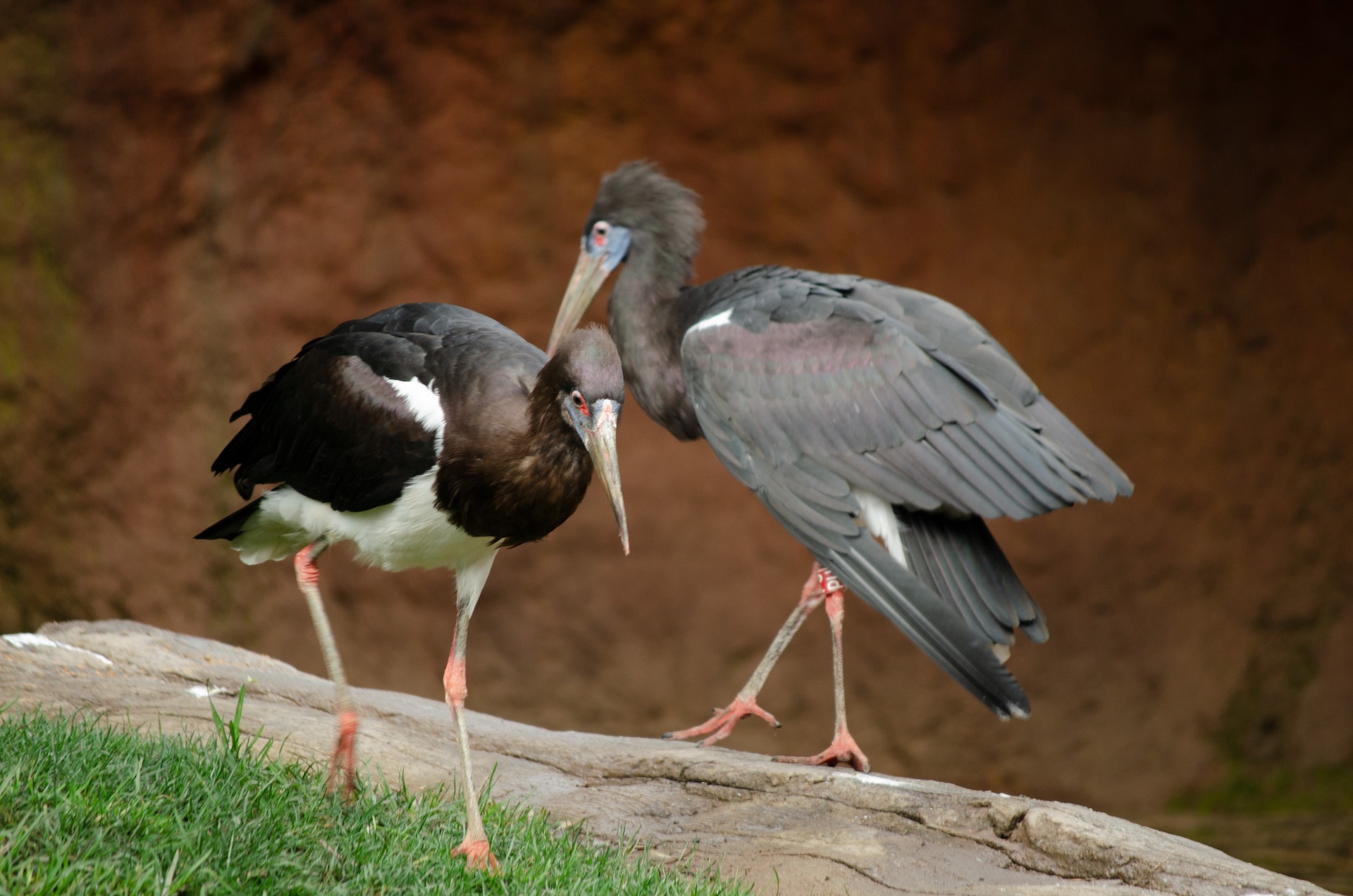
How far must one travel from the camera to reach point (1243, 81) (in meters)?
6.40

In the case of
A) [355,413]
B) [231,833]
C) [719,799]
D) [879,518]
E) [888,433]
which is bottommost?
[719,799]

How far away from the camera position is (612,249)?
512 centimetres

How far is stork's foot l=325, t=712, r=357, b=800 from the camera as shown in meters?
2.93

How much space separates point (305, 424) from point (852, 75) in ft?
12.5

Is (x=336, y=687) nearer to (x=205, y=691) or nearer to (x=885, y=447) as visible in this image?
(x=205, y=691)

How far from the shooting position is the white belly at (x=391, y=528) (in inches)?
126

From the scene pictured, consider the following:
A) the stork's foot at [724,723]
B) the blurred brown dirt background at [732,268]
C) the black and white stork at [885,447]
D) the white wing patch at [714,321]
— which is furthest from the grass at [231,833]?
the blurred brown dirt background at [732,268]

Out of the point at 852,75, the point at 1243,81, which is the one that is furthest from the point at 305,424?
the point at 1243,81

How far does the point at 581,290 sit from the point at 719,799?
2.32m

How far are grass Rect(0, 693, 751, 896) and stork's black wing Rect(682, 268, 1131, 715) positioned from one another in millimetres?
1011

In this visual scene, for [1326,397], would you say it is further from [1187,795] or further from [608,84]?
[608,84]

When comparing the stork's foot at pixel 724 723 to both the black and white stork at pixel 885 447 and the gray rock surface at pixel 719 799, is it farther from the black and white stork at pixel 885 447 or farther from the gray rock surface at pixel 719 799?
the gray rock surface at pixel 719 799

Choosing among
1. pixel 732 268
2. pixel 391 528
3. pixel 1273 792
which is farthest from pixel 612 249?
pixel 1273 792

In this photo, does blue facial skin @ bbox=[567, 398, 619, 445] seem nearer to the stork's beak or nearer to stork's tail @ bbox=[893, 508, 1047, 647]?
stork's tail @ bbox=[893, 508, 1047, 647]
